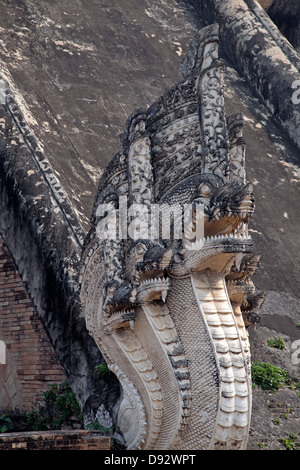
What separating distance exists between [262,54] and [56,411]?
21.7 ft

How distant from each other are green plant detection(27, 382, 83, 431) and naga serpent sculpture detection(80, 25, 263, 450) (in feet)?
3.03

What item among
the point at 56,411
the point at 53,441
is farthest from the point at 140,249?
the point at 56,411

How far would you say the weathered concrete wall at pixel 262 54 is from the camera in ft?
35.8

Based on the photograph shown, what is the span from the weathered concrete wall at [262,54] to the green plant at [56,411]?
5.32 m

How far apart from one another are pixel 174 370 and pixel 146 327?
342 millimetres

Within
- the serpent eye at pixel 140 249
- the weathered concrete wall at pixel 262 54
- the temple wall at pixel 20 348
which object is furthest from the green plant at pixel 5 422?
the weathered concrete wall at pixel 262 54

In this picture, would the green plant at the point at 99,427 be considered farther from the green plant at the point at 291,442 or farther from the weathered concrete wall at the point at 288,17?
the weathered concrete wall at the point at 288,17

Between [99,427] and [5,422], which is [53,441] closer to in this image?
[99,427]

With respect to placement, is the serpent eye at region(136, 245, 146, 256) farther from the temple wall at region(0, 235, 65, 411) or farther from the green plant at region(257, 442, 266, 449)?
the temple wall at region(0, 235, 65, 411)

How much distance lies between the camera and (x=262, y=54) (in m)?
11.5

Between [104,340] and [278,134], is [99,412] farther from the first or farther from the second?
[278,134]

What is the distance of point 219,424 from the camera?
4.99 metres

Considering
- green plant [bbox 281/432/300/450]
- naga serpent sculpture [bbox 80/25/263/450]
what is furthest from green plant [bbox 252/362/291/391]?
naga serpent sculpture [bbox 80/25/263/450]

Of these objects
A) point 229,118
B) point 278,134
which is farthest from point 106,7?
point 229,118
